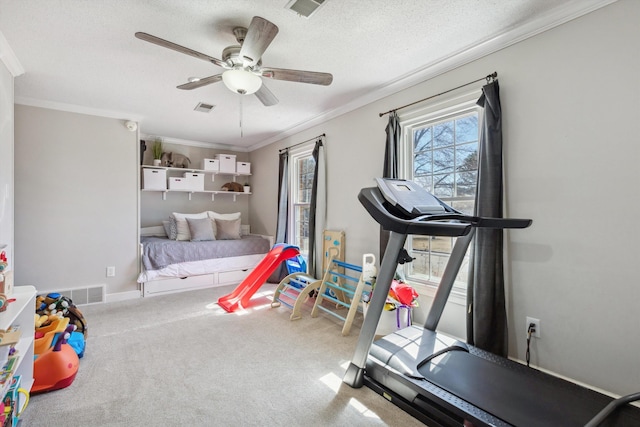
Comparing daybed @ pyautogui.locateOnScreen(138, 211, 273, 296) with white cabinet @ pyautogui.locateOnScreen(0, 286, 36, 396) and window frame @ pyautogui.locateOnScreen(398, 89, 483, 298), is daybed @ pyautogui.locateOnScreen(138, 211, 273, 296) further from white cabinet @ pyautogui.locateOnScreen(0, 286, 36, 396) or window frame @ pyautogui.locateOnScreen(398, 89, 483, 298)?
window frame @ pyautogui.locateOnScreen(398, 89, 483, 298)

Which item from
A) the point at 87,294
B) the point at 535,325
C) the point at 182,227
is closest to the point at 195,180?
the point at 182,227

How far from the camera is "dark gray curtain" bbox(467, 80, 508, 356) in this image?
215 cm

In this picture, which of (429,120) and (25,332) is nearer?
(25,332)

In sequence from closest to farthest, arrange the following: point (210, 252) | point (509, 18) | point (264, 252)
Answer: point (509, 18)
point (210, 252)
point (264, 252)

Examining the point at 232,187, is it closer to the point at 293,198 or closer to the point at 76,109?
the point at 293,198

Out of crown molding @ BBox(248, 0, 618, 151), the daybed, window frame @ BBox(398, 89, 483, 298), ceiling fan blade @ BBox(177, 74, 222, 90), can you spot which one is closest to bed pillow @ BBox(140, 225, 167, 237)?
the daybed

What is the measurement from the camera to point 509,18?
2008 mm

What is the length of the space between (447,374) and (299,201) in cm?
344

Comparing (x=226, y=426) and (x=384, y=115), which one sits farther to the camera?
(x=384, y=115)

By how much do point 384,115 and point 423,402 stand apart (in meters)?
2.57

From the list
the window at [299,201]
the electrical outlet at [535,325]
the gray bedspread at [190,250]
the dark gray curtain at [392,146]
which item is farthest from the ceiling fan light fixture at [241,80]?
the gray bedspread at [190,250]

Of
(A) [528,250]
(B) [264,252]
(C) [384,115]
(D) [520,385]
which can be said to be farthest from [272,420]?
(B) [264,252]

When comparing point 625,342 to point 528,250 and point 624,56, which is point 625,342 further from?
point 624,56

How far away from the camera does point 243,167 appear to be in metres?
5.77
